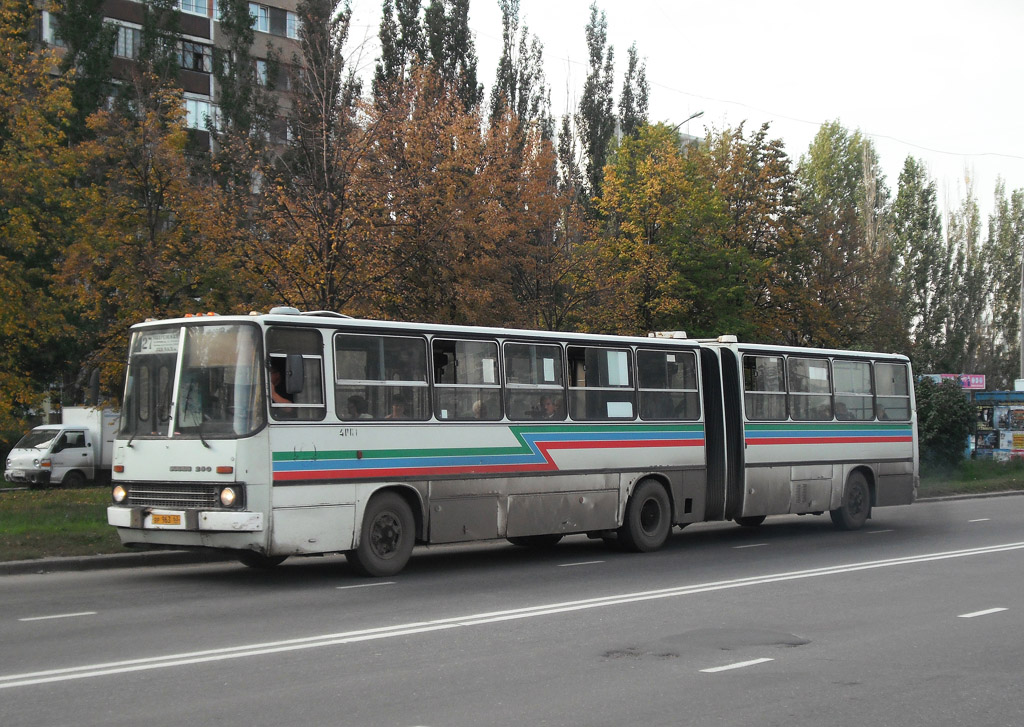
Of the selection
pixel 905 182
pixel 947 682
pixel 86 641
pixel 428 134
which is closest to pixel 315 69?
pixel 428 134

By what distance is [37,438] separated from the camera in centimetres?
3650

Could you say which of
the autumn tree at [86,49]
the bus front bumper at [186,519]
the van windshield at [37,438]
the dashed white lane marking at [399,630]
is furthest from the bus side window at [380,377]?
the autumn tree at [86,49]

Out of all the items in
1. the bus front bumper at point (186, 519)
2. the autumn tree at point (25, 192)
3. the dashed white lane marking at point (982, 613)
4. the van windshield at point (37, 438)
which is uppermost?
the autumn tree at point (25, 192)

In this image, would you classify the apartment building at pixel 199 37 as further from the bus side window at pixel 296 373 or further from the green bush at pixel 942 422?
the bus side window at pixel 296 373

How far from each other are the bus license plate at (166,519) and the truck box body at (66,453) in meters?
23.5

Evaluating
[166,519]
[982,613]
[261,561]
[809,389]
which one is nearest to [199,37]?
[809,389]

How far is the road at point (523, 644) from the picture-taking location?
7.20 m

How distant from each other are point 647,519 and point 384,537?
5.03 meters

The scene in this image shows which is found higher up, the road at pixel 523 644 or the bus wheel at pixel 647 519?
the bus wheel at pixel 647 519

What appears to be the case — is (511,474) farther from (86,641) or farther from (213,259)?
(213,259)

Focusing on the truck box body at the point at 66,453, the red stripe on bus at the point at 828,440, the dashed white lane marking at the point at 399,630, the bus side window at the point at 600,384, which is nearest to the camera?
the dashed white lane marking at the point at 399,630

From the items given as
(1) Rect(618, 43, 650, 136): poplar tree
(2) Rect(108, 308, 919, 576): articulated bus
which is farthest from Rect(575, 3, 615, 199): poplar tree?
(2) Rect(108, 308, 919, 576): articulated bus

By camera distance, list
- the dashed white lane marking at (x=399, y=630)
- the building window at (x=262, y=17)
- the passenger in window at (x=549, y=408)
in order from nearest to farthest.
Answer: the dashed white lane marking at (x=399, y=630), the passenger in window at (x=549, y=408), the building window at (x=262, y=17)

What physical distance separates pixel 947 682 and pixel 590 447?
8667 millimetres
